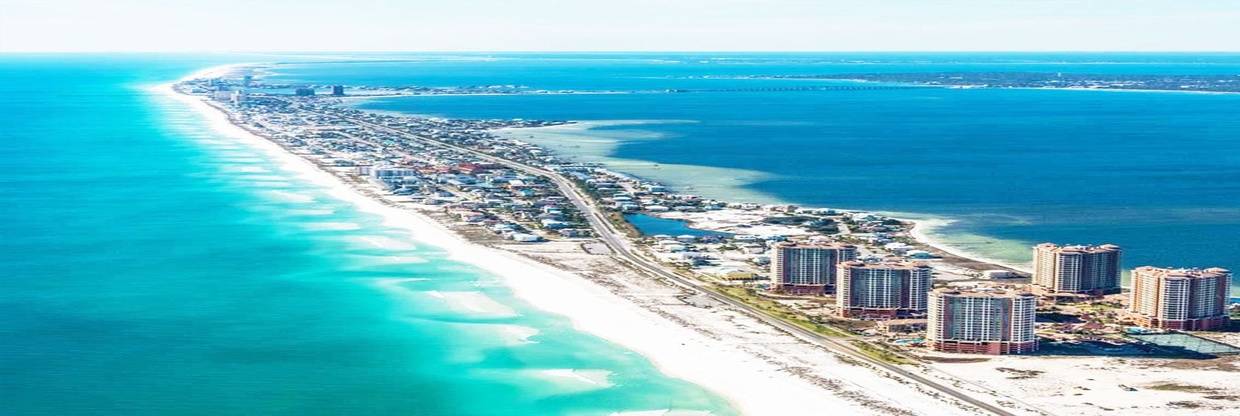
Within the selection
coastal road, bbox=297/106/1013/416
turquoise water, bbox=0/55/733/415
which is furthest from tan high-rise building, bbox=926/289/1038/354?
turquoise water, bbox=0/55/733/415

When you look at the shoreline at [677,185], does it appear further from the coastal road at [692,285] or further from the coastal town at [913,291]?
the coastal road at [692,285]

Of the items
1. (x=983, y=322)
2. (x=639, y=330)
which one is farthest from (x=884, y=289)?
(x=639, y=330)

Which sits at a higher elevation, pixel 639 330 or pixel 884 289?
pixel 884 289

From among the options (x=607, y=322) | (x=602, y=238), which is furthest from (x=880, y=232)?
(x=607, y=322)

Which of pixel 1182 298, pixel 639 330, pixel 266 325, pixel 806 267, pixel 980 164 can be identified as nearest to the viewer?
pixel 1182 298

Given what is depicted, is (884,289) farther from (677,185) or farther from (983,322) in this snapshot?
(677,185)

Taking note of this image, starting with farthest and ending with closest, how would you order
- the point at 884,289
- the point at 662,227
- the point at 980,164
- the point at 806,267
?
the point at 980,164
the point at 662,227
the point at 806,267
the point at 884,289

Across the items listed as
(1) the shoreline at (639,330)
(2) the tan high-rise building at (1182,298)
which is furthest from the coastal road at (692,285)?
(2) the tan high-rise building at (1182,298)
